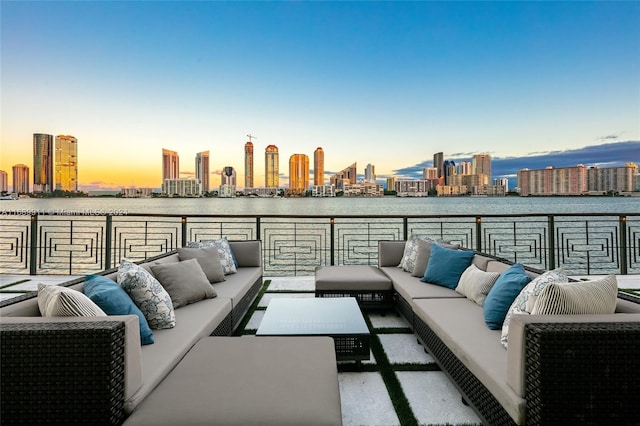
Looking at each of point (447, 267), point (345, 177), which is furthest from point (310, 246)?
point (345, 177)

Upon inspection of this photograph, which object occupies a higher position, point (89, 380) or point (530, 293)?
point (530, 293)

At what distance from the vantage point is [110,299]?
1.62 metres

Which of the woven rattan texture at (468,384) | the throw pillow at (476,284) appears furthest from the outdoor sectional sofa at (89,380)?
the throw pillow at (476,284)

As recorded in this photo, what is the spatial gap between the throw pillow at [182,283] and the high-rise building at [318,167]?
13.1 metres

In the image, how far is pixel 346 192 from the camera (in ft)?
61.1

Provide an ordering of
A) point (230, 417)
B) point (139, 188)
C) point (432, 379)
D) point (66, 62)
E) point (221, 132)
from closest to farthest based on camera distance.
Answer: point (230, 417), point (432, 379), point (66, 62), point (221, 132), point (139, 188)

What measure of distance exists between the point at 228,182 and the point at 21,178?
1046 cm

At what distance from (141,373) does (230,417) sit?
54 centimetres

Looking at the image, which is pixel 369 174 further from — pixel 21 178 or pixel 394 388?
pixel 394 388

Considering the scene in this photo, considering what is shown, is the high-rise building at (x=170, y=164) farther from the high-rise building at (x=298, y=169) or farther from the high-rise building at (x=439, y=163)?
the high-rise building at (x=439, y=163)

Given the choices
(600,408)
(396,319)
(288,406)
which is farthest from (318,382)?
(396,319)

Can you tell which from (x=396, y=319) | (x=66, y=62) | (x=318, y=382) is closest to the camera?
(x=318, y=382)

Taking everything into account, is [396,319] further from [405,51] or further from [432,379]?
[405,51]

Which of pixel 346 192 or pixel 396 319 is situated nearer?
pixel 396 319
